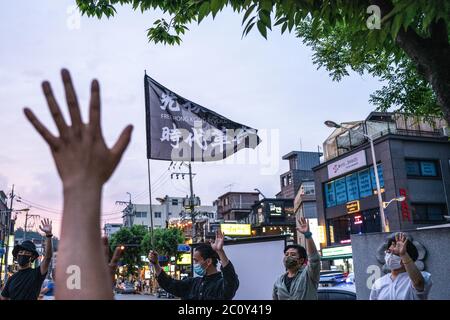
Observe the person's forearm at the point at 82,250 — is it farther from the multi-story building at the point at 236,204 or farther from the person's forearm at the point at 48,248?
the multi-story building at the point at 236,204

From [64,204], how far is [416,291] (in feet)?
11.7

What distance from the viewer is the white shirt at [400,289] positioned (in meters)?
3.85

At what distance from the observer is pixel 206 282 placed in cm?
531

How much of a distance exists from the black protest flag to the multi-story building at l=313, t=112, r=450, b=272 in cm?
2455

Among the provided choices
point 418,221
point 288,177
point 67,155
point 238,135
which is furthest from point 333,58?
point 288,177

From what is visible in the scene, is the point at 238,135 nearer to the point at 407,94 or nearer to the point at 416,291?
the point at 416,291

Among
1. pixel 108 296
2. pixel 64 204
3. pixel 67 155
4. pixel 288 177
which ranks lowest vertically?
pixel 108 296

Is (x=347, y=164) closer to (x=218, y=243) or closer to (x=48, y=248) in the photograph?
(x=218, y=243)

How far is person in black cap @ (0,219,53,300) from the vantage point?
5258 mm

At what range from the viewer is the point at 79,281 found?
130 centimetres

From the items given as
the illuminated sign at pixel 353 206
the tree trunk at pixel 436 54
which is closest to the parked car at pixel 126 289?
the illuminated sign at pixel 353 206

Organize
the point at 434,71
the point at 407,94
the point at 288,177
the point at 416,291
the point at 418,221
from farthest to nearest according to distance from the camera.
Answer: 1. the point at 288,177
2. the point at 418,221
3. the point at 407,94
4. the point at 434,71
5. the point at 416,291
